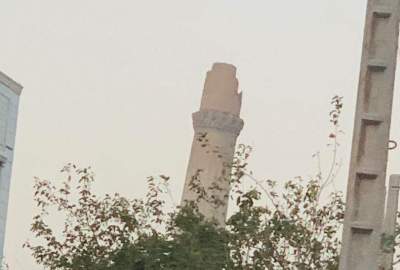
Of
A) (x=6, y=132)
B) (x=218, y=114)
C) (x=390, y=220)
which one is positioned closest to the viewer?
(x=390, y=220)

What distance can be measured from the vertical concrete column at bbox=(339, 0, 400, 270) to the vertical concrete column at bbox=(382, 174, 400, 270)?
3208 millimetres

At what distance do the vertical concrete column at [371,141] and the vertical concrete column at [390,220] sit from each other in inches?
126

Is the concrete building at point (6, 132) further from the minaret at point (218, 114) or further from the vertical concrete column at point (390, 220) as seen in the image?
the vertical concrete column at point (390, 220)

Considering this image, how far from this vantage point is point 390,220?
18.7 metres

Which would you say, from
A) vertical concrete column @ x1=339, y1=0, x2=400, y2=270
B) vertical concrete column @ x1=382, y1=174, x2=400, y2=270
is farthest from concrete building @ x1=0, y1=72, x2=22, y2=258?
vertical concrete column @ x1=339, y1=0, x2=400, y2=270

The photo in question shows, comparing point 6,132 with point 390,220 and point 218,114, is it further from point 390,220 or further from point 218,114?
point 390,220

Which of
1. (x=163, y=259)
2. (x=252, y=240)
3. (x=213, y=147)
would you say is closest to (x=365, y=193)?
(x=252, y=240)

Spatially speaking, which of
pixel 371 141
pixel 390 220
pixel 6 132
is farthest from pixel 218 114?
pixel 371 141

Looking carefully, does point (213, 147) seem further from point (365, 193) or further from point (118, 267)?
point (365, 193)

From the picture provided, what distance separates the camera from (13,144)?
163 feet

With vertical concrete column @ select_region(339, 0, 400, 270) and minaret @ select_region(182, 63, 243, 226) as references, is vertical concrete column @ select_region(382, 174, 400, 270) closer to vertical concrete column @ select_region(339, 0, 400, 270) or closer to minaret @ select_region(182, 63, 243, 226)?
vertical concrete column @ select_region(339, 0, 400, 270)

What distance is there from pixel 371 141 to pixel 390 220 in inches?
312

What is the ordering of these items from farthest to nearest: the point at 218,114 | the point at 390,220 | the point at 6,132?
the point at 218,114, the point at 6,132, the point at 390,220

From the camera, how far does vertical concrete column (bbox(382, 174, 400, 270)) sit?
46.8ft
